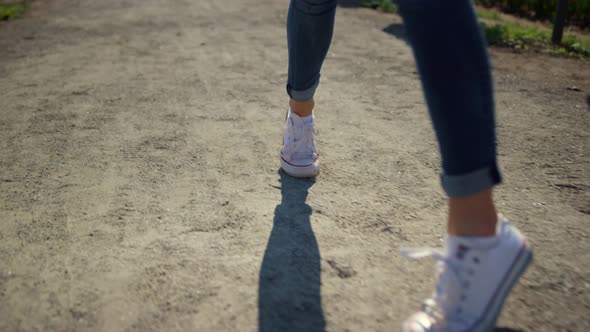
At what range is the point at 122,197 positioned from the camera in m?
1.82

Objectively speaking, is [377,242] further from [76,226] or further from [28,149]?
[28,149]

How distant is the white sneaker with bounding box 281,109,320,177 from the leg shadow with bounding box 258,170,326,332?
0.18m

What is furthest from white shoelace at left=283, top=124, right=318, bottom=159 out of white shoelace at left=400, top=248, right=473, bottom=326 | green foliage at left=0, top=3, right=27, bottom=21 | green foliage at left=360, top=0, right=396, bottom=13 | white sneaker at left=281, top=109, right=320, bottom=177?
green foliage at left=0, top=3, right=27, bottom=21

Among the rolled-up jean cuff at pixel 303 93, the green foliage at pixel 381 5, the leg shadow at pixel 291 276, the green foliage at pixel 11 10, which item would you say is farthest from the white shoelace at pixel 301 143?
the green foliage at pixel 11 10

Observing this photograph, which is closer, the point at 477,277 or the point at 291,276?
the point at 477,277

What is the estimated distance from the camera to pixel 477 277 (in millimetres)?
1102

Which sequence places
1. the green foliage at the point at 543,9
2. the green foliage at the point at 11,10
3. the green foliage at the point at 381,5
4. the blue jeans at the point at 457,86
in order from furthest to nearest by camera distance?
the green foliage at the point at 543,9, the green foliage at the point at 381,5, the green foliage at the point at 11,10, the blue jeans at the point at 457,86

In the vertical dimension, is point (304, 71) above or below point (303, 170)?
above

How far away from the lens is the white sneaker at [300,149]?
1941mm

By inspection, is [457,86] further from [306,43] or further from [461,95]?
[306,43]

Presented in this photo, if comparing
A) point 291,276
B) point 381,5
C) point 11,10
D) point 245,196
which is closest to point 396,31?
point 381,5

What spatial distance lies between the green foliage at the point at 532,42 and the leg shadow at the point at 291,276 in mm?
3004

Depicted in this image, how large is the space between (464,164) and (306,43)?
865 mm

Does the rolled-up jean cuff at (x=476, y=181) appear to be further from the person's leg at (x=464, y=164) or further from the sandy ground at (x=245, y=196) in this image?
the sandy ground at (x=245, y=196)
